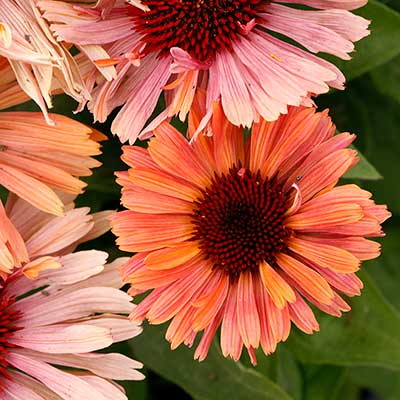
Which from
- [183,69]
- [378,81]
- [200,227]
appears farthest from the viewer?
[378,81]

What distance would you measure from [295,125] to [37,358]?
0.39 metres

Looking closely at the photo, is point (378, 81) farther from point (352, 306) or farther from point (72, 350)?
point (72, 350)

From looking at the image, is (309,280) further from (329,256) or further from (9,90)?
(9,90)

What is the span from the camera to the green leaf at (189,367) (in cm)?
110

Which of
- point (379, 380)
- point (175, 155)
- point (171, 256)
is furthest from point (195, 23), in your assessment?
point (379, 380)

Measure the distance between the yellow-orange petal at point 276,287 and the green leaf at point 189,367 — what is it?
20 centimetres

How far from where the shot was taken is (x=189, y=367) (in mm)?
1124

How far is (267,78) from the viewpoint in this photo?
2.98ft

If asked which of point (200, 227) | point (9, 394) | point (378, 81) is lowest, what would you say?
point (9, 394)

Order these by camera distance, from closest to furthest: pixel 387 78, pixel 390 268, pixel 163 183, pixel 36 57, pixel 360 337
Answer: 1. pixel 36 57
2. pixel 163 183
3. pixel 360 337
4. pixel 387 78
5. pixel 390 268

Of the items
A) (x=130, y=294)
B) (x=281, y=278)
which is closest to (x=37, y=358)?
(x=130, y=294)

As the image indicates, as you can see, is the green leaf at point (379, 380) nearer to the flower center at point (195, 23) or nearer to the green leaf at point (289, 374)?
the green leaf at point (289, 374)

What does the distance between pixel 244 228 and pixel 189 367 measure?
0.69 feet

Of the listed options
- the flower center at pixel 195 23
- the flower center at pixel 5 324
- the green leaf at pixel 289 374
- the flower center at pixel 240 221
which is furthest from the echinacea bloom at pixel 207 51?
the green leaf at pixel 289 374
